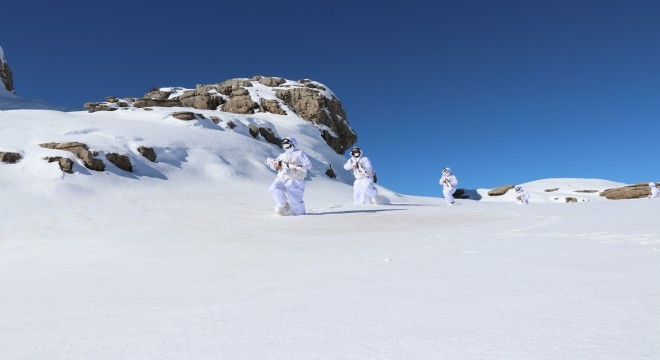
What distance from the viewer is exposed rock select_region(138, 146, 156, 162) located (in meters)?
21.1

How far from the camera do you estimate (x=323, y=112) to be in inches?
1890

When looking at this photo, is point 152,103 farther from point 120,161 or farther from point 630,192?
point 630,192

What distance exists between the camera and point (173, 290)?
361cm

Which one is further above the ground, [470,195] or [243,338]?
[470,195]

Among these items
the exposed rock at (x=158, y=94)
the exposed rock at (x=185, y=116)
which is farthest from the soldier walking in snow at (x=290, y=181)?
the exposed rock at (x=158, y=94)

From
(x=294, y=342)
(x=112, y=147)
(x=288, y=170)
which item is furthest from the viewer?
(x=112, y=147)

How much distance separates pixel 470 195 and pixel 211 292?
4915 centimetres

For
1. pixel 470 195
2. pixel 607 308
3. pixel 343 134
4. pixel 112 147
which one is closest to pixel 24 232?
pixel 607 308

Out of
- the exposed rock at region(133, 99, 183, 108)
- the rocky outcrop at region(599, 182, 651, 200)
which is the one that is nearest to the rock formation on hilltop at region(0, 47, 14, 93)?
the exposed rock at region(133, 99, 183, 108)

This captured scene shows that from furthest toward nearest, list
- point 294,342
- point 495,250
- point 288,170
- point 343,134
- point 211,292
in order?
point 343,134, point 288,170, point 495,250, point 211,292, point 294,342

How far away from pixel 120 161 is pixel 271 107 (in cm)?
A: 2547

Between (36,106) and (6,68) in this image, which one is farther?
(6,68)

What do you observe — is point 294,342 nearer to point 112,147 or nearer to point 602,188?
point 112,147

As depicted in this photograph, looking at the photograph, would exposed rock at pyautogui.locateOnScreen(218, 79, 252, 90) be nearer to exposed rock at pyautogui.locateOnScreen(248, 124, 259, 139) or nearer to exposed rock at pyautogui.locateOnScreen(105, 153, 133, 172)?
exposed rock at pyautogui.locateOnScreen(248, 124, 259, 139)
